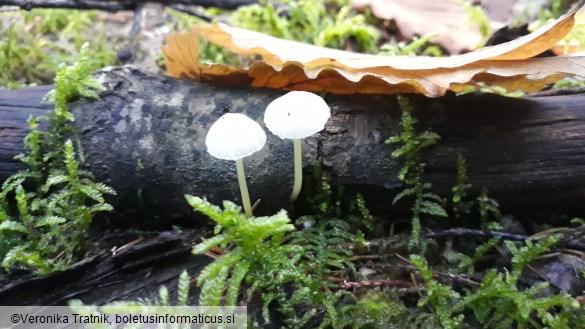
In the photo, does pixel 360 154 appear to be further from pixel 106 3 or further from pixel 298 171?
pixel 106 3

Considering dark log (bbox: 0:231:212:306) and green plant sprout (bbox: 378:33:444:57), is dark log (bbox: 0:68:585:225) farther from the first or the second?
green plant sprout (bbox: 378:33:444:57)

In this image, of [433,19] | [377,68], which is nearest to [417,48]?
[433,19]

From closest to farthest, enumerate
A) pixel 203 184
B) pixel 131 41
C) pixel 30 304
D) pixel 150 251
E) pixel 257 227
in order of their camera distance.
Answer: pixel 257 227 → pixel 30 304 → pixel 150 251 → pixel 203 184 → pixel 131 41

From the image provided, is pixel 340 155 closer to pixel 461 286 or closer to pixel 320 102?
pixel 320 102

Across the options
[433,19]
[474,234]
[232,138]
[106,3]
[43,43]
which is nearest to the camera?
[232,138]

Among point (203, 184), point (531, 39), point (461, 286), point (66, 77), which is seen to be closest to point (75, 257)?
point (203, 184)

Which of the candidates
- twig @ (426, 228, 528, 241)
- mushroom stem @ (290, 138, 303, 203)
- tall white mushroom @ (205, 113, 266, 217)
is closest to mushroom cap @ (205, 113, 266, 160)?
tall white mushroom @ (205, 113, 266, 217)
